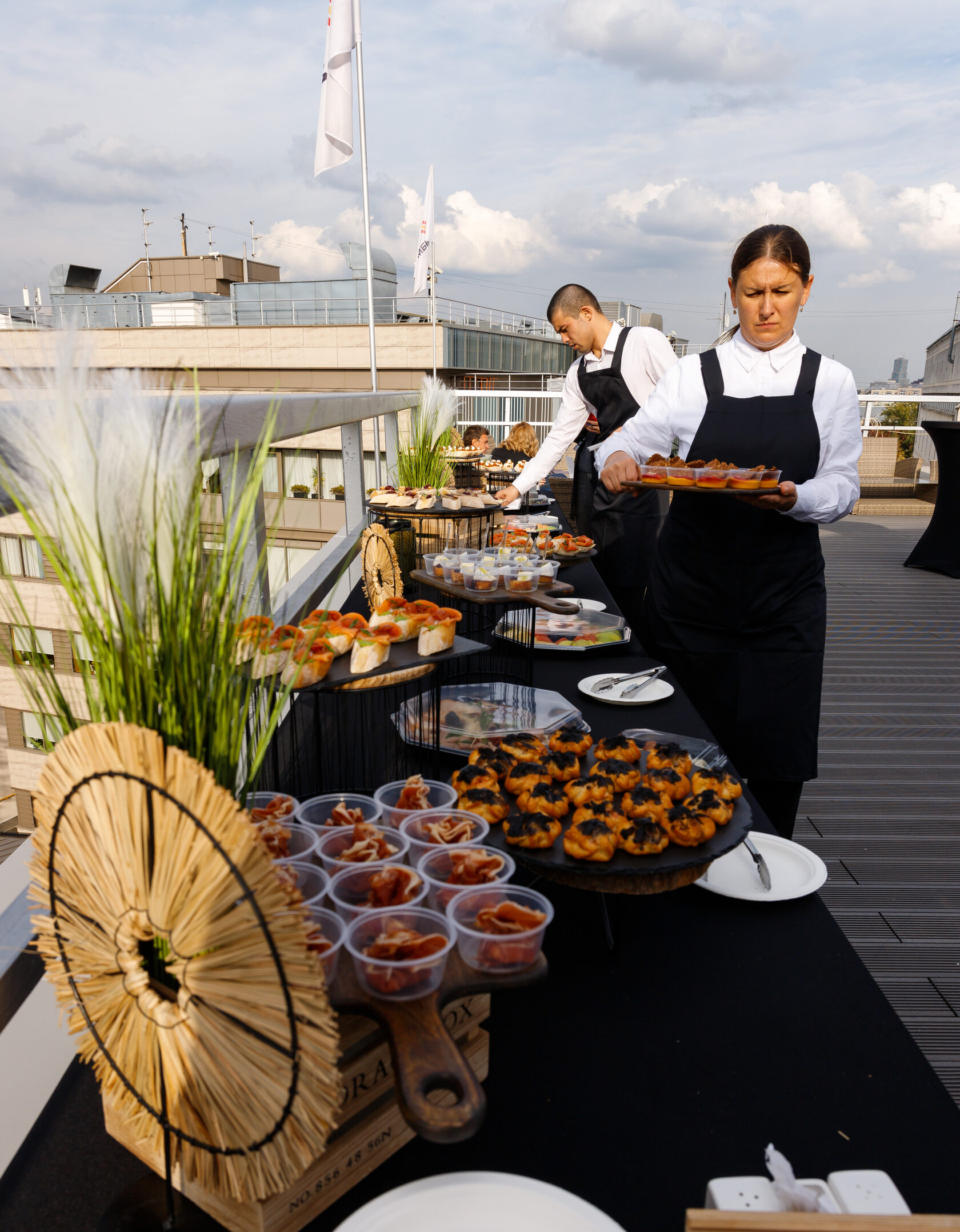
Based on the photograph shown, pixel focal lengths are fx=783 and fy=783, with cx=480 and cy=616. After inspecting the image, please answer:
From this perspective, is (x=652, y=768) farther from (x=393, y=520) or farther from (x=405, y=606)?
A: (x=393, y=520)

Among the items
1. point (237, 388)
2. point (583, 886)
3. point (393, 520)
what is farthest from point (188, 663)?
point (237, 388)

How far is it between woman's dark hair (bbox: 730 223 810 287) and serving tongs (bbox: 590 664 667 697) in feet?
3.53

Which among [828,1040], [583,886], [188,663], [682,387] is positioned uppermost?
[682,387]

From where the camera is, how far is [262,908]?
54cm

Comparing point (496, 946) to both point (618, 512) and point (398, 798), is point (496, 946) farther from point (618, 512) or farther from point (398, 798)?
point (618, 512)

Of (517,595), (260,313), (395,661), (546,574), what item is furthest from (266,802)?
(260,313)

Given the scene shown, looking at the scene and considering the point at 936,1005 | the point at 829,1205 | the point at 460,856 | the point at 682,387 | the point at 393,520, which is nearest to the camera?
the point at 829,1205

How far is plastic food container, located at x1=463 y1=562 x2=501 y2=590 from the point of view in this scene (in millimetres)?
1839

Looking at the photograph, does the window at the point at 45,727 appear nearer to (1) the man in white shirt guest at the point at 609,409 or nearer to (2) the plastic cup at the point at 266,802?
(2) the plastic cup at the point at 266,802

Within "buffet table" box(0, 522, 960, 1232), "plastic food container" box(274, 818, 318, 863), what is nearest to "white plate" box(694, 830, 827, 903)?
"buffet table" box(0, 522, 960, 1232)

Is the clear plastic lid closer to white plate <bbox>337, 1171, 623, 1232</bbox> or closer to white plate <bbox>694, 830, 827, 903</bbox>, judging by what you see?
white plate <bbox>694, 830, 827, 903</bbox>

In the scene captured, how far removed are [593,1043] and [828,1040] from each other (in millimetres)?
283

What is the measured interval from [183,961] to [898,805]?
9.70ft

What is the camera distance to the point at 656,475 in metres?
2.05
